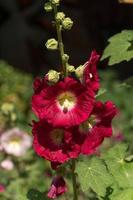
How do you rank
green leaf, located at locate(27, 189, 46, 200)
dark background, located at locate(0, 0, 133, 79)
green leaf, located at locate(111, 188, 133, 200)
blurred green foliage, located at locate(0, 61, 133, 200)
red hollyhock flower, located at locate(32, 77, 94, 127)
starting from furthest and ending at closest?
dark background, located at locate(0, 0, 133, 79) < blurred green foliage, located at locate(0, 61, 133, 200) < green leaf, located at locate(27, 189, 46, 200) < green leaf, located at locate(111, 188, 133, 200) < red hollyhock flower, located at locate(32, 77, 94, 127)

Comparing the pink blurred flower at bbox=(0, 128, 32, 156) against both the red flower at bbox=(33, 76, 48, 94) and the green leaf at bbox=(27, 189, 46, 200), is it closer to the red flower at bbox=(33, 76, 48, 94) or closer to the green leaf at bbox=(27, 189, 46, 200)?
the green leaf at bbox=(27, 189, 46, 200)

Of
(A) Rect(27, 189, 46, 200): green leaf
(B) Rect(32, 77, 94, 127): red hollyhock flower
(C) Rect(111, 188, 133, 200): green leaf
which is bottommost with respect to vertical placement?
(C) Rect(111, 188, 133, 200): green leaf

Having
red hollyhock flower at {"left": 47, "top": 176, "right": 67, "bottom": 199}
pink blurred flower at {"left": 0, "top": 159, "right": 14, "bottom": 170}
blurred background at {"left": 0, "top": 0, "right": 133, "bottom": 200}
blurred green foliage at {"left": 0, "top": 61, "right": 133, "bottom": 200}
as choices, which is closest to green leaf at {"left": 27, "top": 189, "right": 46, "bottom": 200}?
blurred green foliage at {"left": 0, "top": 61, "right": 133, "bottom": 200}

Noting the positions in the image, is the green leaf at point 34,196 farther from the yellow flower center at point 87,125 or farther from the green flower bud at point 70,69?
the green flower bud at point 70,69

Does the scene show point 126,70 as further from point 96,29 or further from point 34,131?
point 34,131

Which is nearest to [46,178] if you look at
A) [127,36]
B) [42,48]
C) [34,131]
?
[127,36]

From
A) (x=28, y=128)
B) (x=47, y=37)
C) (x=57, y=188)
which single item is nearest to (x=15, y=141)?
(x=28, y=128)
